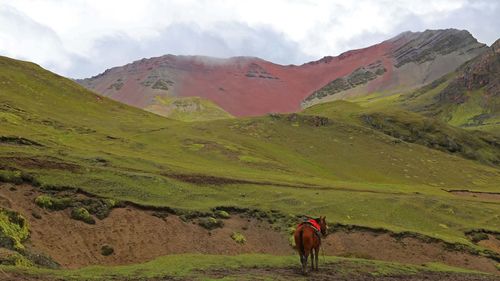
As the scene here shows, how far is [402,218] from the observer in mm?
56500

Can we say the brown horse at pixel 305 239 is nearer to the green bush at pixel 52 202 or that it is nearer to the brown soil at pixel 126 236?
the brown soil at pixel 126 236

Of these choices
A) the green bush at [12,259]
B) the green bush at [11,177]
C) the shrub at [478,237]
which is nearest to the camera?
the green bush at [12,259]

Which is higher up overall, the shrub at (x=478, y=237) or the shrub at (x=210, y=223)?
the shrub at (x=210, y=223)

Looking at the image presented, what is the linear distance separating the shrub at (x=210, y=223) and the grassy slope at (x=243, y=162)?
399cm

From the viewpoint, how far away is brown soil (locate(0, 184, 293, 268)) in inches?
1359

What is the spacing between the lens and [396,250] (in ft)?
151

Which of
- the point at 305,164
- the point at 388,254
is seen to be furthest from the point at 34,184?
the point at 305,164

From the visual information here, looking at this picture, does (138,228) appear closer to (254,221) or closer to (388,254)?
(254,221)

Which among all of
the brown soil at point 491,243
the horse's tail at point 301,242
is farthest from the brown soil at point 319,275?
the brown soil at point 491,243

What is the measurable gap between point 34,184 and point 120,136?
197 feet

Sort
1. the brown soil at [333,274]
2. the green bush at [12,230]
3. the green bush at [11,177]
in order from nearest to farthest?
the brown soil at [333,274]
the green bush at [12,230]
the green bush at [11,177]

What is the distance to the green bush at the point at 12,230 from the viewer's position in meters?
29.2

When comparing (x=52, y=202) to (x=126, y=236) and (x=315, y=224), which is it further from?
(x=315, y=224)

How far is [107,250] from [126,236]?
3247 millimetres
